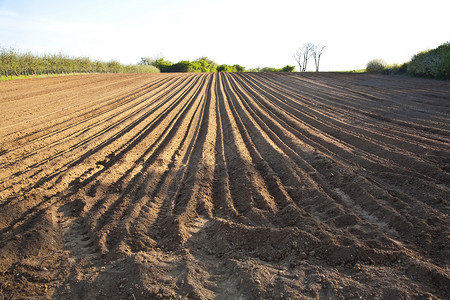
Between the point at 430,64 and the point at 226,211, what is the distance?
90.3ft

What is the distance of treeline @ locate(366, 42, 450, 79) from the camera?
22.9 meters

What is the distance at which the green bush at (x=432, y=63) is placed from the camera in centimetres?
2283

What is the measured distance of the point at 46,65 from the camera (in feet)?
97.9

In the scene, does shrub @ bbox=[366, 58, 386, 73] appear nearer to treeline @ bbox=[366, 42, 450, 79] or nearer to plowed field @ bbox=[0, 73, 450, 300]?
treeline @ bbox=[366, 42, 450, 79]

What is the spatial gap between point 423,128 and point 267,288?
353 inches

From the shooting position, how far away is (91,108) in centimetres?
1322

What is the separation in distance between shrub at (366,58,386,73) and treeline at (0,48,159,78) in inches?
1435

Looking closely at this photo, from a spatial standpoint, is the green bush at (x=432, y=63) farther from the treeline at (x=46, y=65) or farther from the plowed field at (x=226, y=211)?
the treeline at (x=46, y=65)

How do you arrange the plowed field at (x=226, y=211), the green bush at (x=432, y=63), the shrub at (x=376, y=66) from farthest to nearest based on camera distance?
the shrub at (x=376, y=66)
the green bush at (x=432, y=63)
the plowed field at (x=226, y=211)

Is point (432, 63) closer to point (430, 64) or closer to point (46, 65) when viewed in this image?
point (430, 64)

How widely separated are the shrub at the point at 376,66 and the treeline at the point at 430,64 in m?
3.69

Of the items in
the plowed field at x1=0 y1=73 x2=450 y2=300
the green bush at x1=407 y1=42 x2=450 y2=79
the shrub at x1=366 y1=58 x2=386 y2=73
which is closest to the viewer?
the plowed field at x1=0 y1=73 x2=450 y2=300

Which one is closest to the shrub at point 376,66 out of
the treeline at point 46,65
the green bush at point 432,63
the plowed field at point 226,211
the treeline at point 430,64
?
the treeline at point 430,64

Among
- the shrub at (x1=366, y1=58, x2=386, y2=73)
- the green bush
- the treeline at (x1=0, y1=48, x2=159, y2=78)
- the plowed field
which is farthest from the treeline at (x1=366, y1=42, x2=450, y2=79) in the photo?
the treeline at (x1=0, y1=48, x2=159, y2=78)
